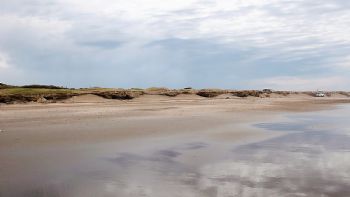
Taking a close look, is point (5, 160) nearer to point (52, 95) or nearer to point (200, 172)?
point (200, 172)

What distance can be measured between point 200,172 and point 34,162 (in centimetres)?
368

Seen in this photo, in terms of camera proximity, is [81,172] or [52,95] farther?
[52,95]

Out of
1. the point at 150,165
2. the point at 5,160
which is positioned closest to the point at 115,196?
the point at 150,165

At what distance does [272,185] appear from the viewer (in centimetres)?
730

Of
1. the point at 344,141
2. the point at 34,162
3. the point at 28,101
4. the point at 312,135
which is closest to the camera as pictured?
the point at 34,162

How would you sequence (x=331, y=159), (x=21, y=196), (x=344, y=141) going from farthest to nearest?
(x=344, y=141) → (x=331, y=159) → (x=21, y=196)

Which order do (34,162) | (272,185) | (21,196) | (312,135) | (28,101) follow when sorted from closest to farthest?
(21,196) → (272,185) → (34,162) → (312,135) → (28,101)

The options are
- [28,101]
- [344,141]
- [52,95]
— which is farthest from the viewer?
[52,95]

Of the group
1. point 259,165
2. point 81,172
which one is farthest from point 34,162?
point 259,165

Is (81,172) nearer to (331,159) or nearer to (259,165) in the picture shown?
(259,165)

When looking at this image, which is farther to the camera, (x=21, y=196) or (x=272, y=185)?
(x=272, y=185)

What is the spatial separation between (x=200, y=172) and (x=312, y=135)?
26.4ft

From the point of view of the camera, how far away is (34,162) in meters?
9.20

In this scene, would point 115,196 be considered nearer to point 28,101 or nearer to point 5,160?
point 5,160
